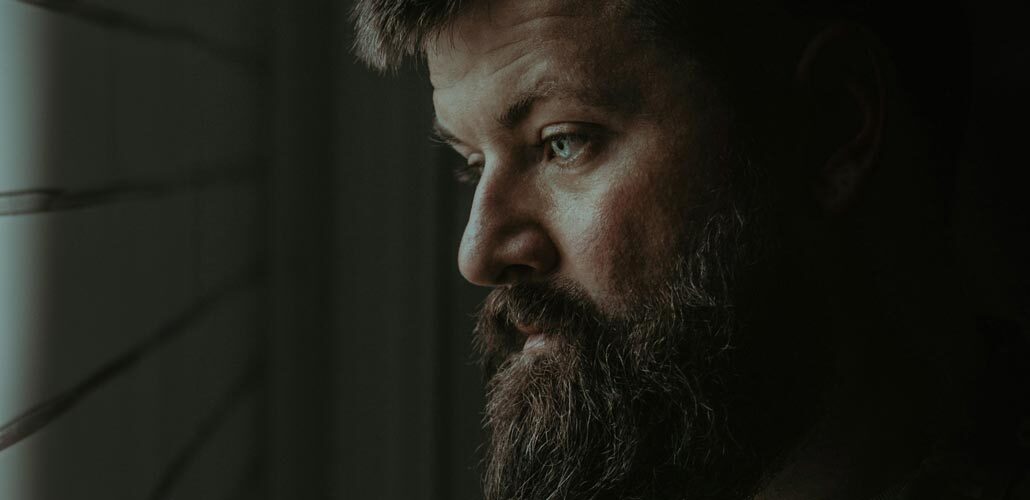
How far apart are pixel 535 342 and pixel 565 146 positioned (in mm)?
267

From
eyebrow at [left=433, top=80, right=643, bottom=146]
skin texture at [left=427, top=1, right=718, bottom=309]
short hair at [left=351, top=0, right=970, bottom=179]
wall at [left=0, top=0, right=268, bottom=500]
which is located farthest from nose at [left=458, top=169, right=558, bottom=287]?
wall at [left=0, top=0, right=268, bottom=500]

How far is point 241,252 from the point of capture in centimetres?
140

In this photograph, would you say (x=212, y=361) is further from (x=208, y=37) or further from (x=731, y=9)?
(x=731, y=9)

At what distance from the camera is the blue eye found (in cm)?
119

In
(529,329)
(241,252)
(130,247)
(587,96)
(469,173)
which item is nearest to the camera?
(130,247)

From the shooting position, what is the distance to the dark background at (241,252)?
82cm

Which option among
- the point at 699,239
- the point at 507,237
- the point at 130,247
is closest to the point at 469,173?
the point at 507,237

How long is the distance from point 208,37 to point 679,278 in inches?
27.3

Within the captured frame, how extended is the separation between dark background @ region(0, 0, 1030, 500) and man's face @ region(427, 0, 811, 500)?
1.20ft

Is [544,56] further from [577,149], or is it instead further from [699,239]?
[699,239]

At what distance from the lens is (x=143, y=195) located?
3.38ft

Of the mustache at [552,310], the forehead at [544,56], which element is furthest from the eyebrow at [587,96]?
the mustache at [552,310]

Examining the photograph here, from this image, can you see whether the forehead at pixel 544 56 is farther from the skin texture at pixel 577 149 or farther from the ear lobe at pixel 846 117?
the ear lobe at pixel 846 117

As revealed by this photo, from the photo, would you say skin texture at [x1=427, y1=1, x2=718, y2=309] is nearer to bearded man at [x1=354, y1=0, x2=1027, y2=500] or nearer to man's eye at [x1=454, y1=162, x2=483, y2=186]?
bearded man at [x1=354, y1=0, x2=1027, y2=500]
